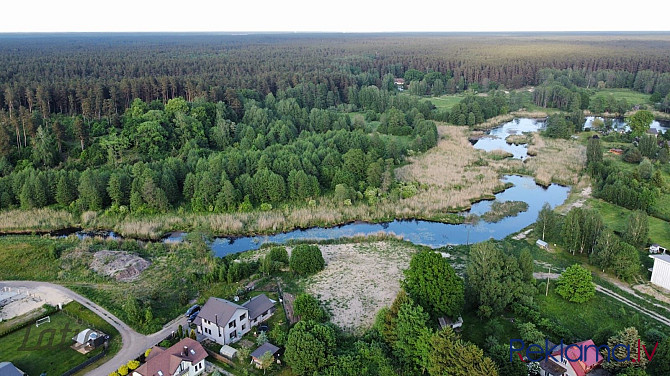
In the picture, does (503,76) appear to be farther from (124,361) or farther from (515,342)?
(124,361)

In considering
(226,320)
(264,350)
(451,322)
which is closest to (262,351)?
(264,350)

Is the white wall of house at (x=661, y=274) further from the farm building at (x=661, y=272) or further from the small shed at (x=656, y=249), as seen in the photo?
the small shed at (x=656, y=249)

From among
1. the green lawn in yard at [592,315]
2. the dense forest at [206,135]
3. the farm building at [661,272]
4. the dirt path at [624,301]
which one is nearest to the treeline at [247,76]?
the dense forest at [206,135]

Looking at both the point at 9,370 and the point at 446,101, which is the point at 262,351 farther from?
the point at 446,101

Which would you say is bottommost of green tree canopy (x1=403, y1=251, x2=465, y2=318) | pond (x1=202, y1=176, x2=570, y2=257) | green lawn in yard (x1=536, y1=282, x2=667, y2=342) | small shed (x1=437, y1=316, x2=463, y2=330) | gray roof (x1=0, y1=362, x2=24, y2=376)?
pond (x1=202, y1=176, x2=570, y2=257)

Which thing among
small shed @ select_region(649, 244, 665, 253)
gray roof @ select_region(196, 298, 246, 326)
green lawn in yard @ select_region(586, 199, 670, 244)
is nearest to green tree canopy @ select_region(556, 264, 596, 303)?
small shed @ select_region(649, 244, 665, 253)

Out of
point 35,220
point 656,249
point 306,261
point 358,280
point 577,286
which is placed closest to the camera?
point 577,286

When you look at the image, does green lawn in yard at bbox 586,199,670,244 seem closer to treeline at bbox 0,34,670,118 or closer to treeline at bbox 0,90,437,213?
treeline at bbox 0,90,437,213
